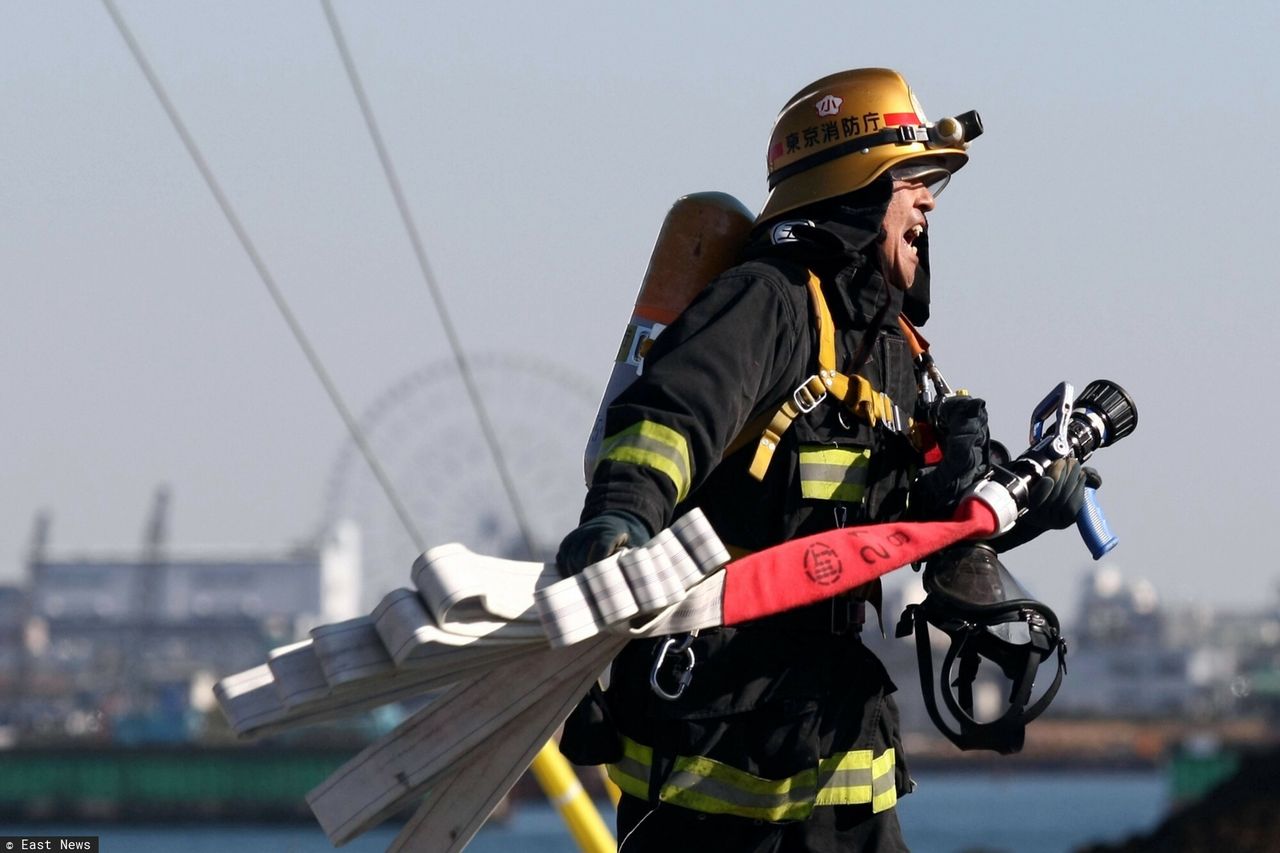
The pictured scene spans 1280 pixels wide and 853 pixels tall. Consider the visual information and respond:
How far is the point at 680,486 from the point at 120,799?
77.5m

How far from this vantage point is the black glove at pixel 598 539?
161 inches

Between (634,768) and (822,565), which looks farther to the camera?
(634,768)

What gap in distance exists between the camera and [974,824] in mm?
110750

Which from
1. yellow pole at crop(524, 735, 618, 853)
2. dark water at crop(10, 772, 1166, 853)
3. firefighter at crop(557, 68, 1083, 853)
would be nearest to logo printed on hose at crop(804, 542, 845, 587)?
firefighter at crop(557, 68, 1083, 853)

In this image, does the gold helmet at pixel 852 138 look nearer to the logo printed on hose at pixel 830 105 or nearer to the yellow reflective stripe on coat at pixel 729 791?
the logo printed on hose at pixel 830 105

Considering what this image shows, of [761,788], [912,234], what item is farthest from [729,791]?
[912,234]

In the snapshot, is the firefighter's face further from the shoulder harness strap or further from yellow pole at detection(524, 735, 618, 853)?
yellow pole at detection(524, 735, 618, 853)

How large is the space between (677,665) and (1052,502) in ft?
3.27

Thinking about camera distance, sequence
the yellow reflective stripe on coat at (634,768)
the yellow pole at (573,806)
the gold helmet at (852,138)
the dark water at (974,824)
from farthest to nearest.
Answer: the dark water at (974,824), the yellow pole at (573,806), the gold helmet at (852,138), the yellow reflective stripe on coat at (634,768)

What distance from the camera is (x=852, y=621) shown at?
4883mm

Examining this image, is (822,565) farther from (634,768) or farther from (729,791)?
(634,768)

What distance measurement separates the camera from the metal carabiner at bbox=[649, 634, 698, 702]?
456cm

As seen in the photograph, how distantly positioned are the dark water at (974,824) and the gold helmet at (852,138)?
29.9 meters

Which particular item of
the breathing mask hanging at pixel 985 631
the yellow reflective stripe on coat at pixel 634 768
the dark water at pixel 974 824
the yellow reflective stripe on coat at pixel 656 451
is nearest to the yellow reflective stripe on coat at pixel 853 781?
the breathing mask hanging at pixel 985 631
